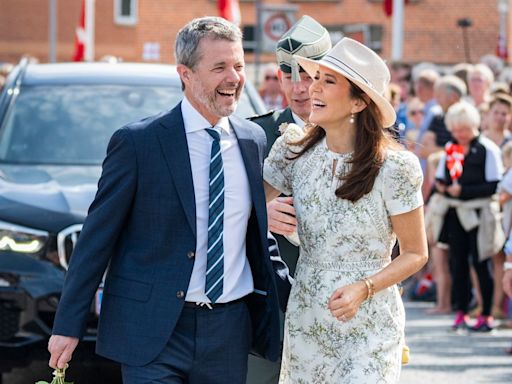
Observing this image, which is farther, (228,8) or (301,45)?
(228,8)

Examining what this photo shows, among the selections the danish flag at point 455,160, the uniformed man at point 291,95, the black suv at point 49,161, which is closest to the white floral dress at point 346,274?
the uniformed man at point 291,95

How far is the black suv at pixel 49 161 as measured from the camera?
7449 millimetres

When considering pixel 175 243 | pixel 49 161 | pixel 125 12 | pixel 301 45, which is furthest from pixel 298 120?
pixel 125 12

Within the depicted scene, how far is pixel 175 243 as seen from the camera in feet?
16.3

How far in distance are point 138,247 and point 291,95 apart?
1.48 metres

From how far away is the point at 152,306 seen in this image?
4.95 meters

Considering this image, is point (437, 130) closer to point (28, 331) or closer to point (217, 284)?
point (28, 331)

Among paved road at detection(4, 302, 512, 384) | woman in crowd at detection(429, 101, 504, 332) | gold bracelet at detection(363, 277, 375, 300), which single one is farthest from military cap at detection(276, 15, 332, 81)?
woman in crowd at detection(429, 101, 504, 332)

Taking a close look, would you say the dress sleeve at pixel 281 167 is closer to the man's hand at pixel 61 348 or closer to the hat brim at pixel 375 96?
the hat brim at pixel 375 96

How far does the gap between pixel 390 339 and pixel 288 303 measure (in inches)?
17.6

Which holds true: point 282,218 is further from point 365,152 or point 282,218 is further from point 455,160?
point 455,160

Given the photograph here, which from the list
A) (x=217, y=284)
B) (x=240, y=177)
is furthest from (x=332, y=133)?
(x=217, y=284)

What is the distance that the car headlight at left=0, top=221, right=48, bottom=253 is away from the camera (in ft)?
24.7

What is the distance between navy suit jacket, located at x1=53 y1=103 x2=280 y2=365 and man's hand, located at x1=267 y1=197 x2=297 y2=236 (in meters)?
0.43
